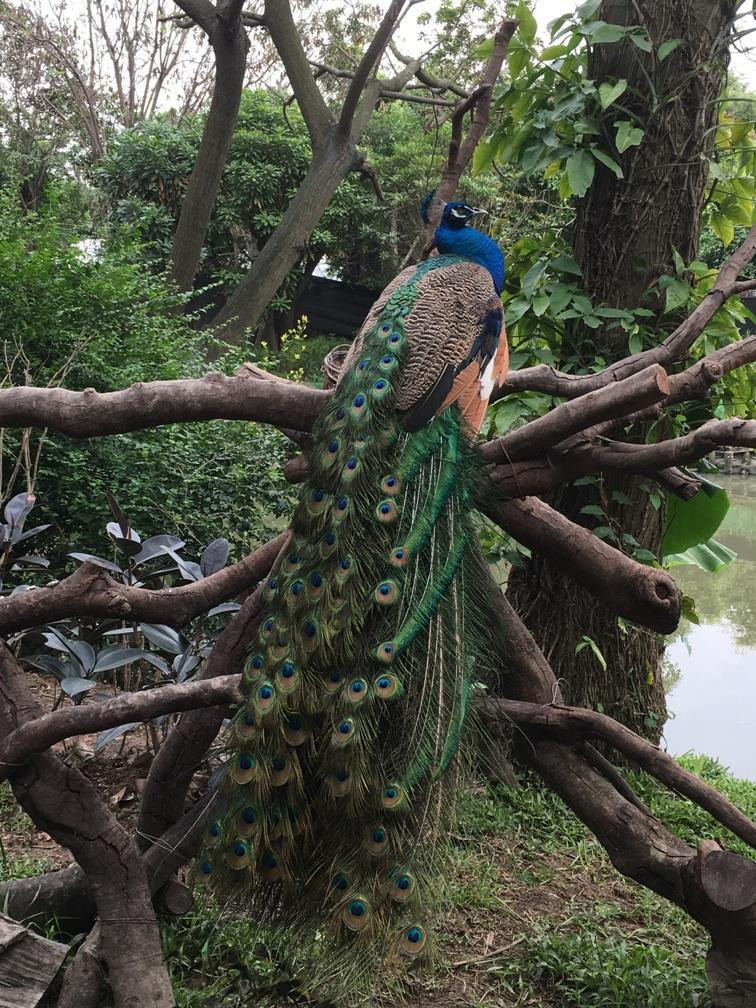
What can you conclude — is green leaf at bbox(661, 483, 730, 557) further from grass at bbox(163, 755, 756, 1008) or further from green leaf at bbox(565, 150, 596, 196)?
green leaf at bbox(565, 150, 596, 196)

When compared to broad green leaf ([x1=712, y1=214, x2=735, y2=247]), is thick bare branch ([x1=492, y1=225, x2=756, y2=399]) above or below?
below

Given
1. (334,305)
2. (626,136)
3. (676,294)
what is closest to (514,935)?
(676,294)

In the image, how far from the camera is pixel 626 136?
340 centimetres

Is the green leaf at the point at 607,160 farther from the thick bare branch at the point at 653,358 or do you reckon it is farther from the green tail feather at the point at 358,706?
the green tail feather at the point at 358,706

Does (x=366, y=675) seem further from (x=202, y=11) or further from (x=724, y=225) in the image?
(x=202, y=11)

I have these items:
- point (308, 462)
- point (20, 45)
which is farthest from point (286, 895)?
point (20, 45)

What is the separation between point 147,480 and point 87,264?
137 centimetres

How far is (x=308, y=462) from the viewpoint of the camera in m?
2.32

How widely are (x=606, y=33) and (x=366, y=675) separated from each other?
8.83ft

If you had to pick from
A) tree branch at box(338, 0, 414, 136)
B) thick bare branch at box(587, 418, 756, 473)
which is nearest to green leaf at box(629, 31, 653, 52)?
thick bare branch at box(587, 418, 756, 473)

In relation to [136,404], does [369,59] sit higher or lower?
higher

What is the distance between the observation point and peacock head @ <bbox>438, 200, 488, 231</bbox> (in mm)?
2861

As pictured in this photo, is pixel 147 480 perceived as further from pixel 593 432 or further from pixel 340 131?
pixel 340 131

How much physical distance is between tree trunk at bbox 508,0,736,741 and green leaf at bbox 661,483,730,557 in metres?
0.07
